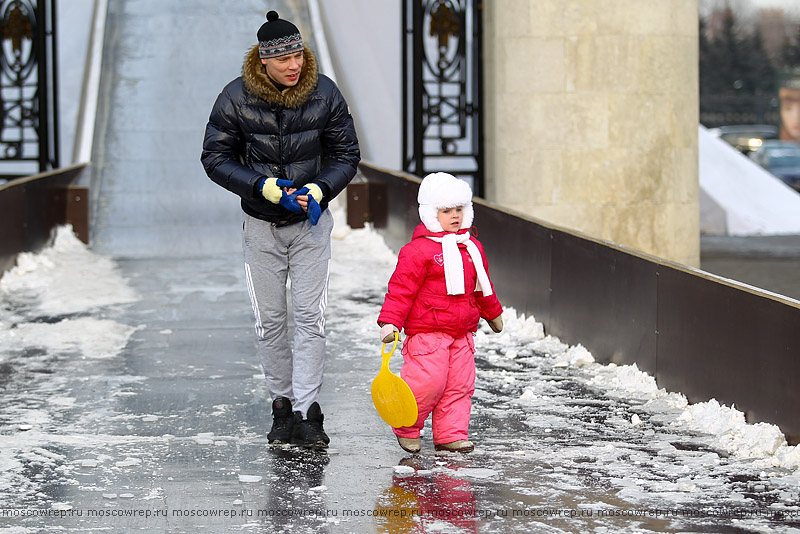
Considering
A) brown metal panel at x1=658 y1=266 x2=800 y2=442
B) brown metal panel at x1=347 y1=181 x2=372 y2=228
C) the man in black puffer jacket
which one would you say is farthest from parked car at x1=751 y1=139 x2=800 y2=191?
the man in black puffer jacket

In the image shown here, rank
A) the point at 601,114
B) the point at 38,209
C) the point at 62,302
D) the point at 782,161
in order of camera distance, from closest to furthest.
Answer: the point at 62,302, the point at 38,209, the point at 601,114, the point at 782,161

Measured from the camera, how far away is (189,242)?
1625 cm

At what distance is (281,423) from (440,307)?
969mm

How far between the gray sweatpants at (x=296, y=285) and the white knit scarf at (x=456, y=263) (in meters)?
0.57

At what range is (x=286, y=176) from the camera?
6223 mm

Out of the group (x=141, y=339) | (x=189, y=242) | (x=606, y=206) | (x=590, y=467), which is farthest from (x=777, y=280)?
(x=590, y=467)

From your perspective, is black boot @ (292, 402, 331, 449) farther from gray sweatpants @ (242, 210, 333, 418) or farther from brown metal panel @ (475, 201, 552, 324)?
brown metal panel @ (475, 201, 552, 324)

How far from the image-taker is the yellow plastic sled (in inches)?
234

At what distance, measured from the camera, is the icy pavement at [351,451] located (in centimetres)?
512

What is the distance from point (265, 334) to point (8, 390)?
207 centimetres

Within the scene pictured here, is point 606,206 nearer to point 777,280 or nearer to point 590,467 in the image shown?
point 777,280

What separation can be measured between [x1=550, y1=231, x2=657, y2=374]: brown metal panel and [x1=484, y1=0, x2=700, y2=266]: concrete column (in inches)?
244

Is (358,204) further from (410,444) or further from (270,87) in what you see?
(410,444)

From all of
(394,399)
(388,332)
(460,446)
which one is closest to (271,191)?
(388,332)
